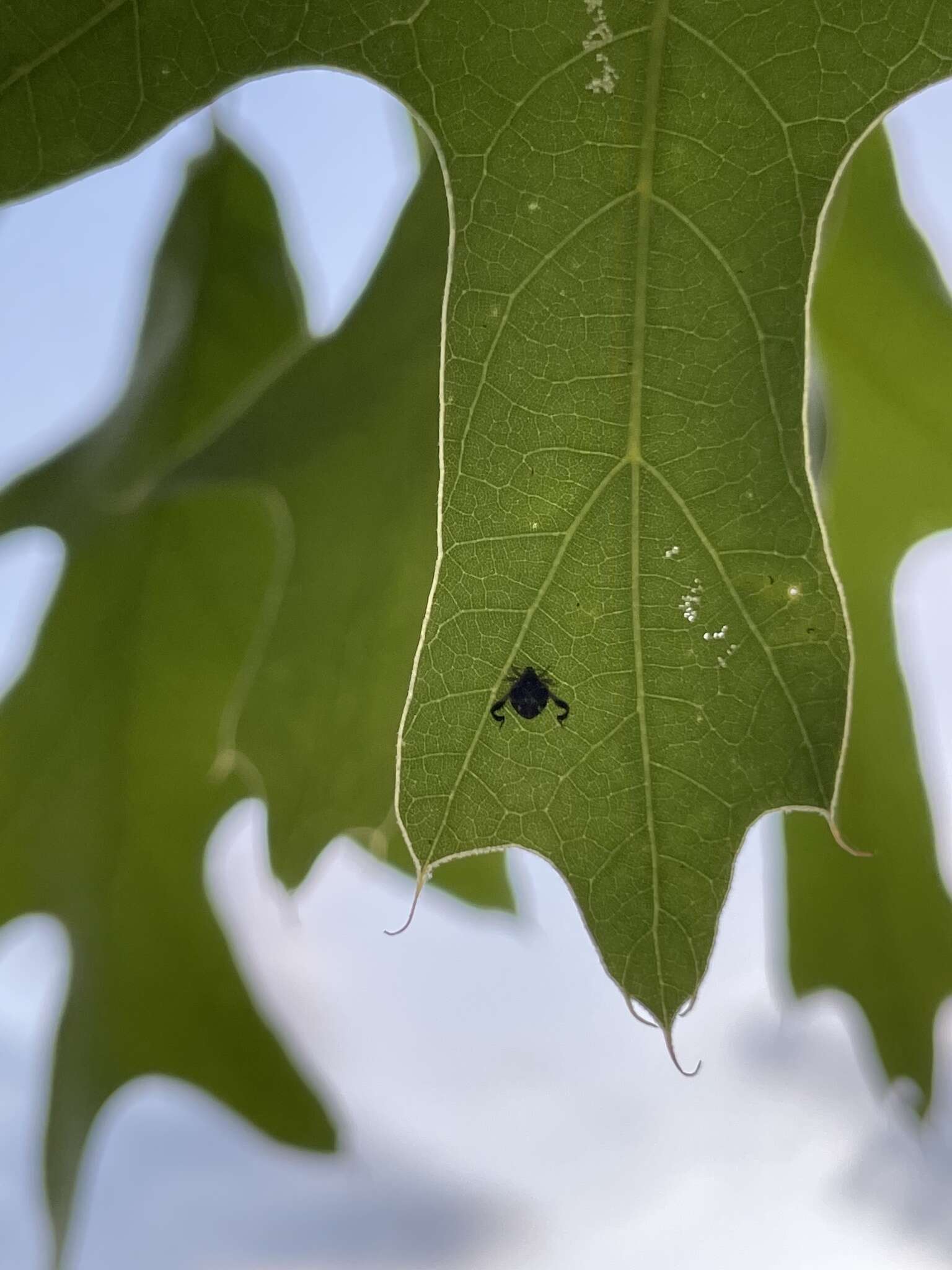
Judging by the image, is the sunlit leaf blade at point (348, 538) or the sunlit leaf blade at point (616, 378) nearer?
the sunlit leaf blade at point (616, 378)

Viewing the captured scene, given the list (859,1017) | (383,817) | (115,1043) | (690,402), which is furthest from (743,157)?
(115,1043)

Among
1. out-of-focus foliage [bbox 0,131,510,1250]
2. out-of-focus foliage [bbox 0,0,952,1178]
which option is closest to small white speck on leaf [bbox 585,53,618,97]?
out-of-focus foliage [bbox 0,0,952,1178]

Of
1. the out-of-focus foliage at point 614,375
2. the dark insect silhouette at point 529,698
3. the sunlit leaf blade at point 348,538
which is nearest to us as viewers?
the out-of-focus foliage at point 614,375

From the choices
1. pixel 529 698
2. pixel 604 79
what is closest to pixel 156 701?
pixel 529 698

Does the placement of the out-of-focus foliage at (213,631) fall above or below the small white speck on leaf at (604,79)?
below

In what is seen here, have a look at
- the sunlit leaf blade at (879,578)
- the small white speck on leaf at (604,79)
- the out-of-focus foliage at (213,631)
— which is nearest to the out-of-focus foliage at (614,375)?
the small white speck on leaf at (604,79)

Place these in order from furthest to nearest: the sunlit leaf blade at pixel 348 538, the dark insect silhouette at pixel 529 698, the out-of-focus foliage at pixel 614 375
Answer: the sunlit leaf blade at pixel 348 538 < the dark insect silhouette at pixel 529 698 < the out-of-focus foliage at pixel 614 375

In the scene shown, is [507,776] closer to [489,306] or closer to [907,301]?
[489,306]

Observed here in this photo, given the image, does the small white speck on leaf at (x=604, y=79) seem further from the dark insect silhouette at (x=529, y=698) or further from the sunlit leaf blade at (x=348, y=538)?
the sunlit leaf blade at (x=348, y=538)
